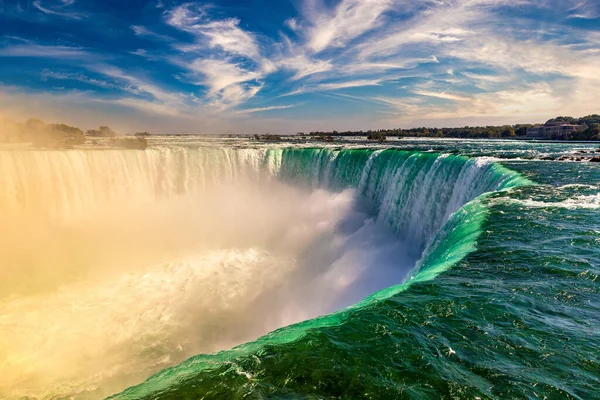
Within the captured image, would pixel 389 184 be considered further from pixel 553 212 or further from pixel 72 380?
pixel 72 380

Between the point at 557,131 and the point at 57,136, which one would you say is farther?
the point at 557,131

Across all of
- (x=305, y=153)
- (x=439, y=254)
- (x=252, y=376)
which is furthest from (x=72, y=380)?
(x=305, y=153)

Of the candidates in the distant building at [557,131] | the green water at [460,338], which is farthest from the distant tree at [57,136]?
the distant building at [557,131]

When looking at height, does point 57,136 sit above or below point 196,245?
above

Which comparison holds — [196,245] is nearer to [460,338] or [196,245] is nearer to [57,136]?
[460,338]

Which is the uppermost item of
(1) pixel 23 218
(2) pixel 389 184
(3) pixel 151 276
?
(2) pixel 389 184

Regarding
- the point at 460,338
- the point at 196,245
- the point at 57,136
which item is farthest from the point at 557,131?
the point at 57,136
